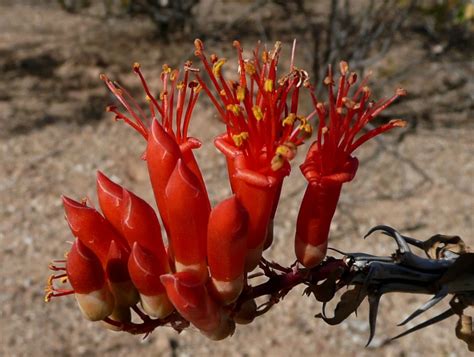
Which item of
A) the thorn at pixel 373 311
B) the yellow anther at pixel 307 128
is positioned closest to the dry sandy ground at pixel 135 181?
the thorn at pixel 373 311

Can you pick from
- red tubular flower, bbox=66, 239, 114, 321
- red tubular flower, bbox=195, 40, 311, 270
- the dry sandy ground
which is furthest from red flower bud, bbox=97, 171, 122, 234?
the dry sandy ground

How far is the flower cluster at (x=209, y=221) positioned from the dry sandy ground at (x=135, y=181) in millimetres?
2331

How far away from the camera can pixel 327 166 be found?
137 cm

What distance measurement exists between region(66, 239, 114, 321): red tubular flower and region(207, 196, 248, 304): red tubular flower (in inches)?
8.5

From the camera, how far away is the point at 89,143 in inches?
221

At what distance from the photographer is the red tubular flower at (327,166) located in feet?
4.44

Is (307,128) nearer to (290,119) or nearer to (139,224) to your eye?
(290,119)

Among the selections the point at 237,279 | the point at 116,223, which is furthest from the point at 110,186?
the point at 237,279

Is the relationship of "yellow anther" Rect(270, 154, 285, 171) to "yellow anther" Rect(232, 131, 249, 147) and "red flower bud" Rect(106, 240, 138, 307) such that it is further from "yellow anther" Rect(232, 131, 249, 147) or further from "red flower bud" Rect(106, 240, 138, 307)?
"red flower bud" Rect(106, 240, 138, 307)

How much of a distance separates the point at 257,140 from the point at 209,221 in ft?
0.70

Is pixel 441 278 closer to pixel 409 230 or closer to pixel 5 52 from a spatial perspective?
pixel 409 230

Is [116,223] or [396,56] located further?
[396,56]

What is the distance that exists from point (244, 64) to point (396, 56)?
642 cm

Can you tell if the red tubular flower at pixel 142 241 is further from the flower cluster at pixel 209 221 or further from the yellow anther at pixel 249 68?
the yellow anther at pixel 249 68
